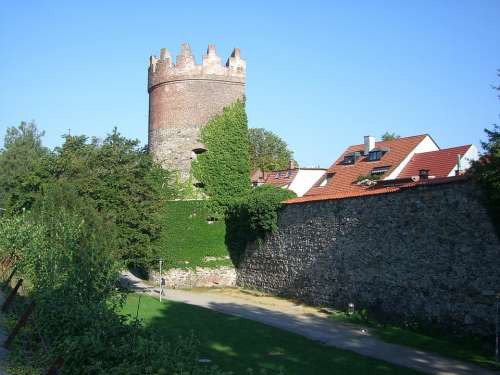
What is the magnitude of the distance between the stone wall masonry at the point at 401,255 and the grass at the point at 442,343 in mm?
315

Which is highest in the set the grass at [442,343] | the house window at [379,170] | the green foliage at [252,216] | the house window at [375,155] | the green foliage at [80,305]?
the house window at [375,155]

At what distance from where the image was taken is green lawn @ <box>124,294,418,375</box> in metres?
10.4

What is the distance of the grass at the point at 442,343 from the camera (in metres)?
11.8

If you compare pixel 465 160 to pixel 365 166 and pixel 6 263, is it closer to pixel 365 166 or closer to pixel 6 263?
pixel 365 166

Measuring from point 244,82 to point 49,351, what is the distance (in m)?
20.7

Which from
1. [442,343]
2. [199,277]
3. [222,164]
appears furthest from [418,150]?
[442,343]

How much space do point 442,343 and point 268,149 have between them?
42954 mm

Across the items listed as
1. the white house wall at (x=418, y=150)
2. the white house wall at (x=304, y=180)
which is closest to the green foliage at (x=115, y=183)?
the white house wall at (x=418, y=150)

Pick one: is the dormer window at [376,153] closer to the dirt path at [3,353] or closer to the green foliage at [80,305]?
the green foliage at [80,305]

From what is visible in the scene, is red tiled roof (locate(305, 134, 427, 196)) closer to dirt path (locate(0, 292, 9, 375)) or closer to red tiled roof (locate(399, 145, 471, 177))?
red tiled roof (locate(399, 145, 471, 177))

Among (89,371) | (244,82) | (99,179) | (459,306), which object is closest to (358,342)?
(459,306)

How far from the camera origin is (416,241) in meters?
14.9

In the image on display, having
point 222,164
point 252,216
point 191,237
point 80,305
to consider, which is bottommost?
point 80,305

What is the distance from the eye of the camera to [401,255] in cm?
1540
